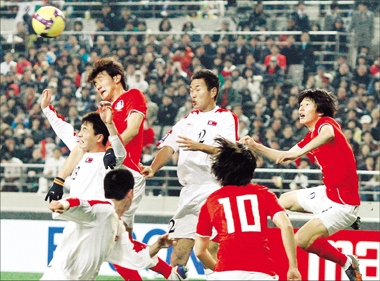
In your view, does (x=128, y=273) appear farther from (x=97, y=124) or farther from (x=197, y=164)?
(x=97, y=124)

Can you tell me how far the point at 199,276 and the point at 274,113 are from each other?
4.98 m

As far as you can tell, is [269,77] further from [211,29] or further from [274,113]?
[211,29]

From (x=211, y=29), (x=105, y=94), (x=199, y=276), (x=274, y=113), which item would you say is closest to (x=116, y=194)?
(x=105, y=94)

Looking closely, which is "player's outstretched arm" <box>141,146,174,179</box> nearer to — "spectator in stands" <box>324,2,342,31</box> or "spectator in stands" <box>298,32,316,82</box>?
"spectator in stands" <box>298,32,316,82</box>

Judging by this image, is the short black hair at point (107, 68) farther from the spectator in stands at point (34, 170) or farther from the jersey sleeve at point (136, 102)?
the spectator in stands at point (34, 170)

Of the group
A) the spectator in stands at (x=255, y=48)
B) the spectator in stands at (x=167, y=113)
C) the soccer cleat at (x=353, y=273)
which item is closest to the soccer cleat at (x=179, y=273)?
the soccer cleat at (x=353, y=273)

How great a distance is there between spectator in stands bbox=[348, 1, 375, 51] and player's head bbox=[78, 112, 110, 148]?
35.9 feet

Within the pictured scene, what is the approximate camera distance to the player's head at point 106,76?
18.3ft

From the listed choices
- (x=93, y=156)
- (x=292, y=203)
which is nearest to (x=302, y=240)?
(x=292, y=203)

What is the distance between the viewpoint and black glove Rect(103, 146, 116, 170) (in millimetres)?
4645

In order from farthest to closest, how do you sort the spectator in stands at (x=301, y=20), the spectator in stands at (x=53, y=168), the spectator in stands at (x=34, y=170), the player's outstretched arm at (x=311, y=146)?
the spectator in stands at (x=301, y=20), the spectator in stands at (x=34, y=170), the spectator in stands at (x=53, y=168), the player's outstretched arm at (x=311, y=146)

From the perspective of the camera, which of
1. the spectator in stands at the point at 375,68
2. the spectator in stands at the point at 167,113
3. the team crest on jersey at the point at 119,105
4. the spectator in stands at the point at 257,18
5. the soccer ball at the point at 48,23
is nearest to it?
the team crest on jersey at the point at 119,105

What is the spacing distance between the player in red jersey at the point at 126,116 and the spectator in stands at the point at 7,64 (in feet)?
33.2

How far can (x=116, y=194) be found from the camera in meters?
3.95
